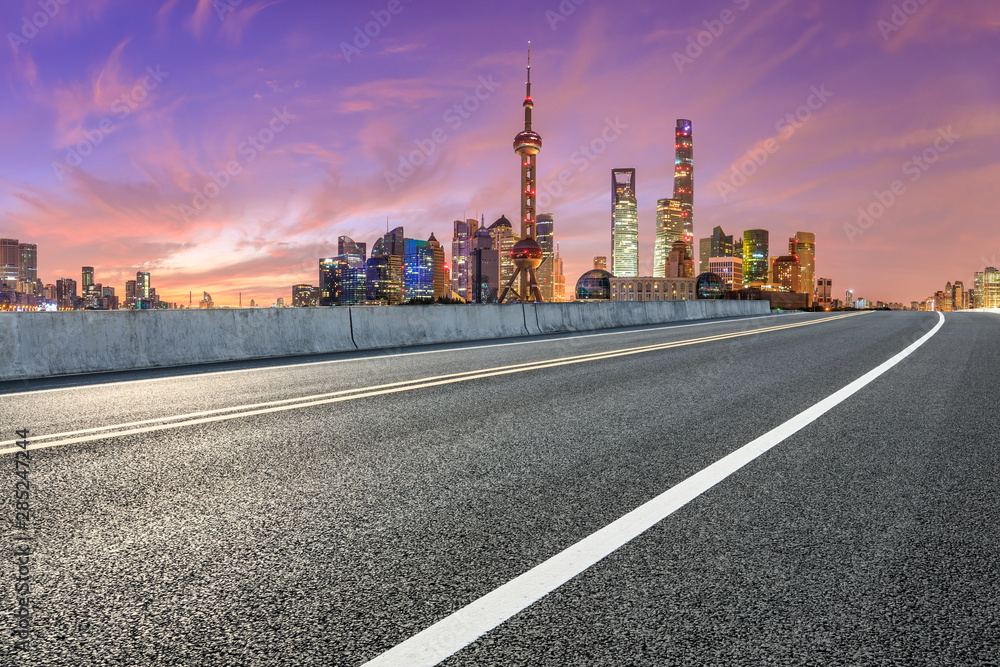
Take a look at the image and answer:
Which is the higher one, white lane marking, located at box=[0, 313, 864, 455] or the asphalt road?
white lane marking, located at box=[0, 313, 864, 455]

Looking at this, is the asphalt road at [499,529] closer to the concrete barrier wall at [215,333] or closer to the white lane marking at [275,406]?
the white lane marking at [275,406]

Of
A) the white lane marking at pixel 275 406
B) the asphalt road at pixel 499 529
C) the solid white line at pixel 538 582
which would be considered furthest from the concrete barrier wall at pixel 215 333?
the solid white line at pixel 538 582

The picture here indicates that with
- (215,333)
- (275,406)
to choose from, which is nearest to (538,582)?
(275,406)

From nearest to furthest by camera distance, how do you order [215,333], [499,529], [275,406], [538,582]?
[538,582]
[499,529]
[275,406]
[215,333]

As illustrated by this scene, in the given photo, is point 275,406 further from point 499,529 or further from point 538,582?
point 538,582

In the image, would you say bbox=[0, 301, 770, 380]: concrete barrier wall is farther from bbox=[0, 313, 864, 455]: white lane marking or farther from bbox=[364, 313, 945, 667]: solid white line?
bbox=[364, 313, 945, 667]: solid white line

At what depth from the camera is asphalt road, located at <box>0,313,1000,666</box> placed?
208 cm

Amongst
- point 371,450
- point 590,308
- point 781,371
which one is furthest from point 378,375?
point 590,308

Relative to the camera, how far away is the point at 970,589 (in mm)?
2422

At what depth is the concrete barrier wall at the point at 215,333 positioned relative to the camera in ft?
31.5

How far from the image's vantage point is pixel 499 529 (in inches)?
120

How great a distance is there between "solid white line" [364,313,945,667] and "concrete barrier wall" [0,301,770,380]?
9825 mm

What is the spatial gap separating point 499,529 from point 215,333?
33.9ft

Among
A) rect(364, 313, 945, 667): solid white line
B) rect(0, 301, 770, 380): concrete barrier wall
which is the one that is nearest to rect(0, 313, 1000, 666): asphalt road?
rect(364, 313, 945, 667): solid white line
